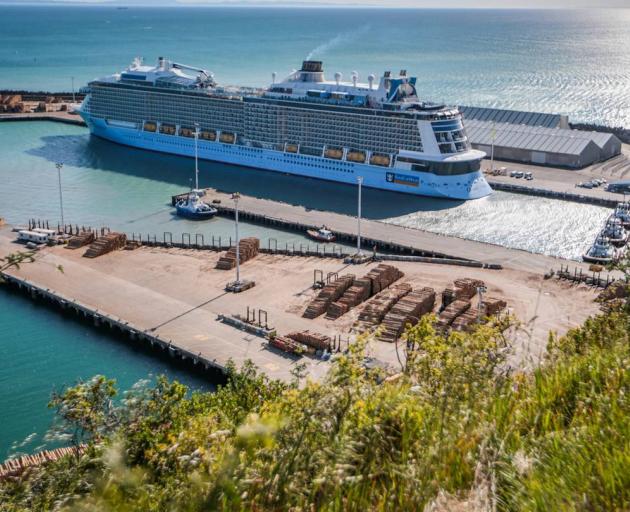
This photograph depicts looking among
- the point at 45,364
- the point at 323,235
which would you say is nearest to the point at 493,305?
the point at 323,235

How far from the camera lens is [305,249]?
53125 mm

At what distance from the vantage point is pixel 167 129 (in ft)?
290

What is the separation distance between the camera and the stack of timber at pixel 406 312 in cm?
3650

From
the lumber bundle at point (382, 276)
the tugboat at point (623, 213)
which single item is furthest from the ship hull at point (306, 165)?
the lumber bundle at point (382, 276)

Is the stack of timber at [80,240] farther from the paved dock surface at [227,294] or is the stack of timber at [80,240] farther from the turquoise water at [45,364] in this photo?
the turquoise water at [45,364]

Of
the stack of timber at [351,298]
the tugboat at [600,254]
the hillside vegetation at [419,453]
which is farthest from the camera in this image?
the tugboat at [600,254]

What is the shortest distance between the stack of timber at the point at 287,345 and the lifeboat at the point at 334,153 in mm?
41585

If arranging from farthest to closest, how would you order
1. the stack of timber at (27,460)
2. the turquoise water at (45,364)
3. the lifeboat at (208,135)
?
1. the lifeboat at (208,135)
2. the turquoise water at (45,364)
3. the stack of timber at (27,460)

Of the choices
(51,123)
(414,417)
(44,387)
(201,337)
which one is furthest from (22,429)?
(51,123)

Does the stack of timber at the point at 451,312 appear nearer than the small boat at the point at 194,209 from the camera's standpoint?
Yes

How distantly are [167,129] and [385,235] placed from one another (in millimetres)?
41229

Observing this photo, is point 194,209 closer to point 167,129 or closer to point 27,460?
point 167,129

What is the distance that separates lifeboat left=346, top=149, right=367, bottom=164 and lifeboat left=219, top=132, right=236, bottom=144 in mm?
14208

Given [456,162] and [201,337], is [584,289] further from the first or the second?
[456,162]
